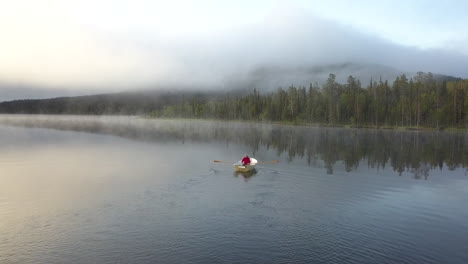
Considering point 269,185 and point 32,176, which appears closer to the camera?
point 269,185

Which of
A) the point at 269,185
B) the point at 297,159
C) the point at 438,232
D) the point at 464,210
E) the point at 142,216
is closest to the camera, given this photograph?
the point at 438,232

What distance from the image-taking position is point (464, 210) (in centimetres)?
3472

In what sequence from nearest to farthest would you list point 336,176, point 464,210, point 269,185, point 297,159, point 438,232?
point 438,232 → point 464,210 → point 269,185 → point 336,176 → point 297,159

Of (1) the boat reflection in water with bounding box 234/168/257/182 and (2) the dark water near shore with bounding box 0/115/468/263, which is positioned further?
(1) the boat reflection in water with bounding box 234/168/257/182

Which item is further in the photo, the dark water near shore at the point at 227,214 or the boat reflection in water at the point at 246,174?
the boat reflection in water at the point at 246,174

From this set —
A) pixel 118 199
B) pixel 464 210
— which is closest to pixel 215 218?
pixel 118 199

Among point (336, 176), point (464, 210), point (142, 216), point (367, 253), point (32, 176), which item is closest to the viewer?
point (367, 253)

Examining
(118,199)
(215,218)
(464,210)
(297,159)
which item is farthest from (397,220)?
(297,159)

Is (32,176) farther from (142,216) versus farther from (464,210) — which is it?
(464,210)

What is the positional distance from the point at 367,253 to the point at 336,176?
2832 cm

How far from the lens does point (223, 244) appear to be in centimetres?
2419

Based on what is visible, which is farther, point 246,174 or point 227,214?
point 246,174

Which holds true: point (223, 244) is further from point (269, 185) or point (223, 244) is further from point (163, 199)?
point (269, 185)

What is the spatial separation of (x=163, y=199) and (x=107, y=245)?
40.4ft
